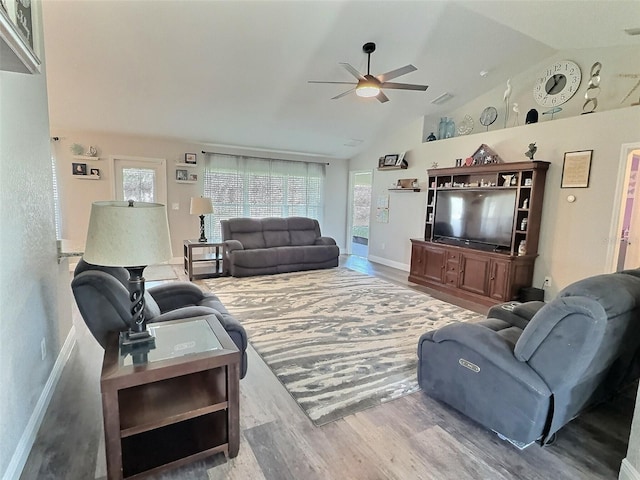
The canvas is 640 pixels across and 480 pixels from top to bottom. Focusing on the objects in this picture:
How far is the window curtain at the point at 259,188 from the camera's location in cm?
708

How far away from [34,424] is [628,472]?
303 cm

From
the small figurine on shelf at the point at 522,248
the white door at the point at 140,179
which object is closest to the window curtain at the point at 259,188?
the white door at the point at 140,179

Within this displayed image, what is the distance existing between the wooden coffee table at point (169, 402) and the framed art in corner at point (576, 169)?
177 inches

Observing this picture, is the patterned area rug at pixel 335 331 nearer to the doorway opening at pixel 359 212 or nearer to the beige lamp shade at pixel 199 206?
the beige lamp shade at pixel 199 206

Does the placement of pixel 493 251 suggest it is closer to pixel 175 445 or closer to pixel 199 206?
pixel 175 445

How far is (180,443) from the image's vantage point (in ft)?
5.65

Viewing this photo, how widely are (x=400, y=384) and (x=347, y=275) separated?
134 inches

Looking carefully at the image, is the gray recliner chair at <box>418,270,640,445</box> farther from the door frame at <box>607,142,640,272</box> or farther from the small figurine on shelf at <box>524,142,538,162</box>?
the small figurine on shelf at <box>524,142,538,162</box>

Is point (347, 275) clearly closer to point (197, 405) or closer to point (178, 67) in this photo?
point (178, 67)

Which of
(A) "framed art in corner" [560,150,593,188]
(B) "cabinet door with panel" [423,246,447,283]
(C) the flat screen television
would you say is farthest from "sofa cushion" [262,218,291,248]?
(A) "framed art in corner" [560,150,593,188]

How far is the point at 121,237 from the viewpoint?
1542 millimetres

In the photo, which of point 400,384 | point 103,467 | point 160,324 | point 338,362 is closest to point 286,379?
point 338,362

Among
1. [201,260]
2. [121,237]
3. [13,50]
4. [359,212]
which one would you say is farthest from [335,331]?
[359,212]

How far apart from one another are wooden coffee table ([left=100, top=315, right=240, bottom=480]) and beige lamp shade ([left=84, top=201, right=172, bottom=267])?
48 centimetres
